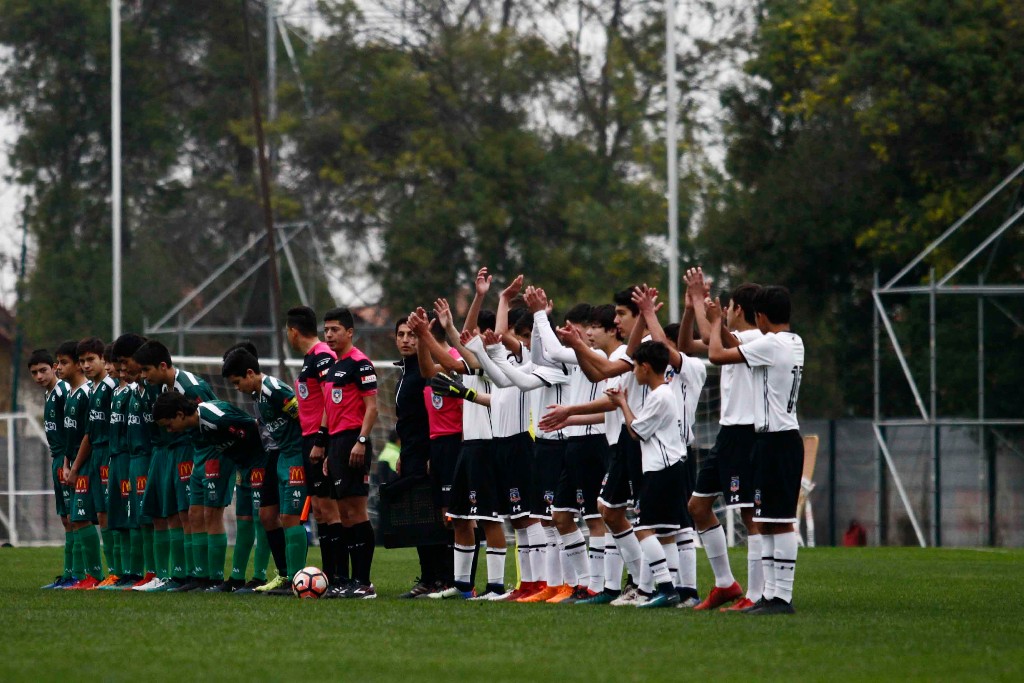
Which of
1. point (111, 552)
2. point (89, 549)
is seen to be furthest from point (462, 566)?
A: point (89, 549)

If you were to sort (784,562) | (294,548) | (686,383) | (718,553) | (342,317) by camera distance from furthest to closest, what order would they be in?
(294,548)
(342,317)
(686,383)
(718,553)
(784,562)

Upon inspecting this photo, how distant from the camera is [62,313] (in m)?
43.9

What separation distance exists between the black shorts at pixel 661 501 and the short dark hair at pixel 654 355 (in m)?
0.67

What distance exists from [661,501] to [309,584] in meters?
2.88

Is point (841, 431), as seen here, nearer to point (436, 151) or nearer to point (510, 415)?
point (436, 151)

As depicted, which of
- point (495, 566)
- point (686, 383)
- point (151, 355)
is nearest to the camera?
point (686, 383)

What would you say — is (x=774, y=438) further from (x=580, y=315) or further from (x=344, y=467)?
(x=344, y=467)

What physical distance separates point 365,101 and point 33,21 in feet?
29.6

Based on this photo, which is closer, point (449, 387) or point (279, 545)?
point (449, 387)

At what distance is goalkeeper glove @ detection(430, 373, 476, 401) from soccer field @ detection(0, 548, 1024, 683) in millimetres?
1541

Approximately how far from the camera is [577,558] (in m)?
12.8

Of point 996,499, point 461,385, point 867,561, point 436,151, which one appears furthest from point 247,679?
point 436,151

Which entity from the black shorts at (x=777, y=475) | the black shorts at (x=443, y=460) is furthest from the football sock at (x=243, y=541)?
the black shorts at (x=777, y=475)

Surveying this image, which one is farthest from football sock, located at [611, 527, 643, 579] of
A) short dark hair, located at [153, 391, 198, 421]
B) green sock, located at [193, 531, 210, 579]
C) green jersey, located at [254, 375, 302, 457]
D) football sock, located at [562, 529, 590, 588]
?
short dark hair, located at [153, 391, 198, 421]
